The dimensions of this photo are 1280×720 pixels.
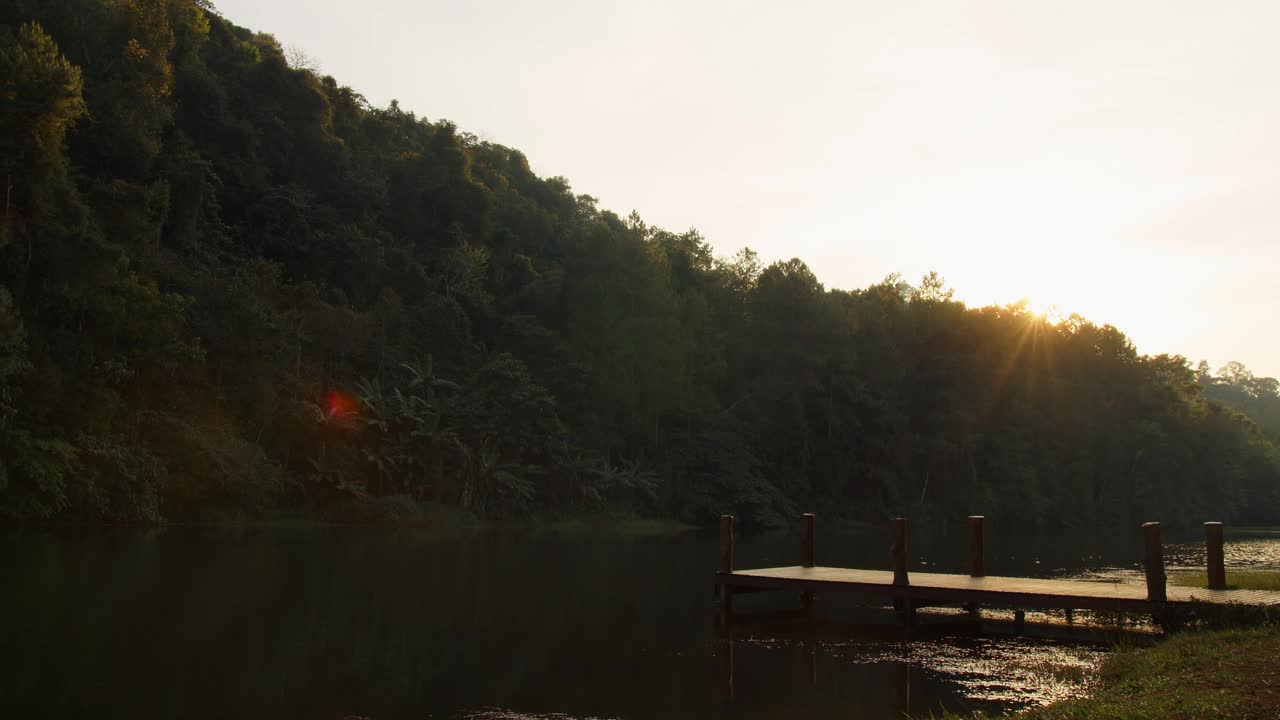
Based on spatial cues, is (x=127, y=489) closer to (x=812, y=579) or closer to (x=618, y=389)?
(x=812, y=579)

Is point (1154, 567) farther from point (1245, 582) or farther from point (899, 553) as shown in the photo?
point (899, 553)

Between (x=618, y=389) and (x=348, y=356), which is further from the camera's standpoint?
(x=618, y=389)

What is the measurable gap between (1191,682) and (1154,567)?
6029 millimetres

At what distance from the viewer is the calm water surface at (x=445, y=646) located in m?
10.3

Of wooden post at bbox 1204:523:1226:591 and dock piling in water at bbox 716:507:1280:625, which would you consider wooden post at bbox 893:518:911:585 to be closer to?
dock piling in water at bbox 716:507:1280:625

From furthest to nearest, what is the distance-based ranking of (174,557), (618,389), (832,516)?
(832,516)
(618,389)
(174,557)

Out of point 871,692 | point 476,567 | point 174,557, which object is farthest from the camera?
point 476,567

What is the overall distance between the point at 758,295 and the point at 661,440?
533 inches

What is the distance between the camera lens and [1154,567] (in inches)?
577

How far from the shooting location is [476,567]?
80.3ft

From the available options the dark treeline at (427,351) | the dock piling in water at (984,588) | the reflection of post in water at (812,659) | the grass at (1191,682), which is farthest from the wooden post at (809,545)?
the dark treeline at (427,351)

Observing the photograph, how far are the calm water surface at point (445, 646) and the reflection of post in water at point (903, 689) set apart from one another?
2.2 inches

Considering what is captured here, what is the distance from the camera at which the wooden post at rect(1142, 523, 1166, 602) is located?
14523 millimetres

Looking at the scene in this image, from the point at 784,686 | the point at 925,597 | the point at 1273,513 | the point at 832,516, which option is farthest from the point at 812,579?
the point at 1273,513
